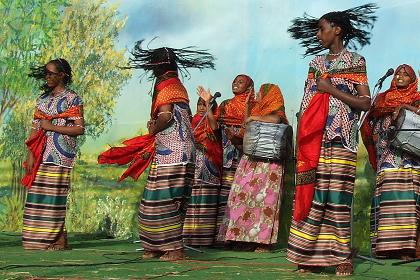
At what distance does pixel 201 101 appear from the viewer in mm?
10477

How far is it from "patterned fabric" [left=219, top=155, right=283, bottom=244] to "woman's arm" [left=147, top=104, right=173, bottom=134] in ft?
5.93

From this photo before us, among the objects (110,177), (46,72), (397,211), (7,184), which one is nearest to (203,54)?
(46,72)

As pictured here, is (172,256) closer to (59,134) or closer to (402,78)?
(59,134)

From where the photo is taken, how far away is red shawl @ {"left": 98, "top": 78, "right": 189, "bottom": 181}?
819 cm

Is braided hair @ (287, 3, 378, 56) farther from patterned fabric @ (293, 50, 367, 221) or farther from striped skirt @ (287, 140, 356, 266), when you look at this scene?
striped skirt @ (287, 140, 356, 266)

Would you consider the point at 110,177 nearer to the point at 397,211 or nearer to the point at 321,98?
the point at 397,211

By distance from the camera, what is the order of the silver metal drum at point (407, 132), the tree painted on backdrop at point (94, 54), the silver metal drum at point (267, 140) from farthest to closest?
the tree painted on backdrop at point (94, 54), the silver metal drum at point (267, 140), the silver metal drum at point (407, 132)

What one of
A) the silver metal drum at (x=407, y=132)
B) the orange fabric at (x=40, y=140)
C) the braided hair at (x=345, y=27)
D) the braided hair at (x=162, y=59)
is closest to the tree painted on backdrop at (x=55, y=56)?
the orange fabric at (x=40, y=140)

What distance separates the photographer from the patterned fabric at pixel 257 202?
9688 millimetres

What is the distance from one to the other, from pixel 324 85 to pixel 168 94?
1659mm

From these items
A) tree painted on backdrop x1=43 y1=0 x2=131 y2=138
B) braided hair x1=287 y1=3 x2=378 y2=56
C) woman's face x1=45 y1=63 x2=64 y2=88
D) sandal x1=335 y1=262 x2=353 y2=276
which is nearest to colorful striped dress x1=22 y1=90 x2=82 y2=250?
woman's face x1=45 y1=63 x2=64 y2=88

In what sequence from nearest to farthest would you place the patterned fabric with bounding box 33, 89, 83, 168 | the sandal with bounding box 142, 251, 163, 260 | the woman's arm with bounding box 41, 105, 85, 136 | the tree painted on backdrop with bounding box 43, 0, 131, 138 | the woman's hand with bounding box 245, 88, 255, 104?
the sandal with bounding box 142, 251, 163, 260
the woman's arm with bounding box 41, 105, 85, 136
the patterned fabric with bounding box 33, 89, 83, 168
the woman's hand with bounding box 245, 88, 255, 104
the tree painted on backdrop with bounding box 43, 0, 131, 138

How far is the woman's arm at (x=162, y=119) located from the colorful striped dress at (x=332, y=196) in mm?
1497

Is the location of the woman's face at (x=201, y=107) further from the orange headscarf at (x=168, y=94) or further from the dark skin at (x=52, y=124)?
the orange headscarf at (x=168, y=94)
